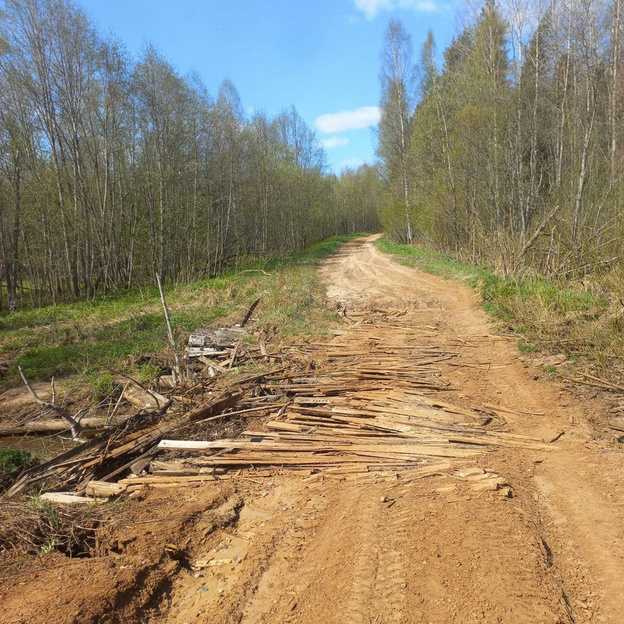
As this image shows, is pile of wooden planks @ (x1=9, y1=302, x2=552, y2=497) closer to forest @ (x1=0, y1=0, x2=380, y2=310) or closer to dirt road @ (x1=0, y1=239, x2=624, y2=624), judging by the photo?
dirt road @ (x1=0, y1=239, x2=624, y2=624)

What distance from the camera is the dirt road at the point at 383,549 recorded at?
2.73 meters

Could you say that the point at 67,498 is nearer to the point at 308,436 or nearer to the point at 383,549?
the point at 308,436

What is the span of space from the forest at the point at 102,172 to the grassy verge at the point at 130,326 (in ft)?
15.5

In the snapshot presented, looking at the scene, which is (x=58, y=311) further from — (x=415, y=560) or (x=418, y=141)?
(x=418, y=141)

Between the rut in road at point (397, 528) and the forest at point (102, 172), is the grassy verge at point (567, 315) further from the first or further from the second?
the forest at point (102, 172)

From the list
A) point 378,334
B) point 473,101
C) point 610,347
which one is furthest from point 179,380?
point 473,101

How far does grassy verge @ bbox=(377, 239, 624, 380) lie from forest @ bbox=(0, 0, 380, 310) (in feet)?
49.9

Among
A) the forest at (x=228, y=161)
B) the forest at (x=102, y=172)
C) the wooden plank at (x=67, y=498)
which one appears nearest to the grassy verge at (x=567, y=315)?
the forest at (x=228, y=161)

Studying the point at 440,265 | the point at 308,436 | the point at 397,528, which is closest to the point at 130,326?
the point at 308,436

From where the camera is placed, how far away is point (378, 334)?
9406mm

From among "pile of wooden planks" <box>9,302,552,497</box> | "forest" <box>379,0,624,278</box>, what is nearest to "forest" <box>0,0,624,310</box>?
"forest" <box>379,0,624,278</box>

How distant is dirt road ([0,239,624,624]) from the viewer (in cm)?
273

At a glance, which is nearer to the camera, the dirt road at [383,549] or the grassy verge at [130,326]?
the dirt road at [383,549]

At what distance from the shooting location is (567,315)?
779 centimetres
